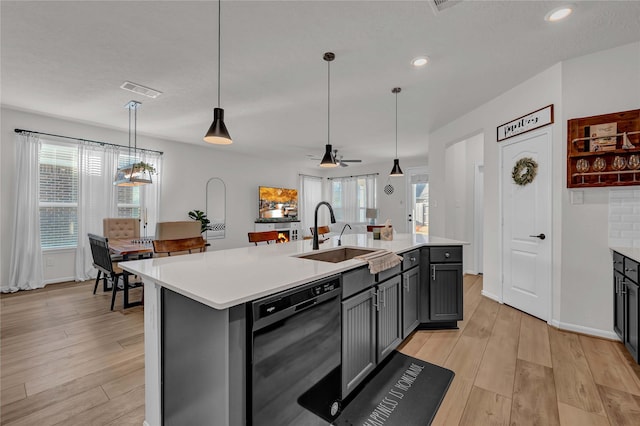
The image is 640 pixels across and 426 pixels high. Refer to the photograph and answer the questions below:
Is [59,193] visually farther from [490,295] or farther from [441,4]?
[490,295]

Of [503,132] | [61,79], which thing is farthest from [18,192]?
[503,132]

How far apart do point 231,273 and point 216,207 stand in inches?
216

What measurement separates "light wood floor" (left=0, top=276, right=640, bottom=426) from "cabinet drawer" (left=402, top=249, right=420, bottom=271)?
0.72 m

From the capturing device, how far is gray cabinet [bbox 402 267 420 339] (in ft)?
7.95

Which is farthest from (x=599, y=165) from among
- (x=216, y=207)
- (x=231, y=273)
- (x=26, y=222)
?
(x=26, y=222)

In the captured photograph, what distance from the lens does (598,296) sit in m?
2.65

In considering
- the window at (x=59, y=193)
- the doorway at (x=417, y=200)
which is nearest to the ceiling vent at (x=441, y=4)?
the window at (x=59, y=193)

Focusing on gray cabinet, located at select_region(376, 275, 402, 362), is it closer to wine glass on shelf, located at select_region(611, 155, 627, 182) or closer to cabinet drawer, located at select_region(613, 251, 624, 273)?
cabinet drawer, located at select_region(613, 251, 624, 273)

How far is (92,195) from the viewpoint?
473 centimetres

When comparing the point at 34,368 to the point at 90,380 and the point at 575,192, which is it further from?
the point at 575,192

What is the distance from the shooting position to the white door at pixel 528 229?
2980mm

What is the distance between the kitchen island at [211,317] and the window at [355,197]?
668 cm

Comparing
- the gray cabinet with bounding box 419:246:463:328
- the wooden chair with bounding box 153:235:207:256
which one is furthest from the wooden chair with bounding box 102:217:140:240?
the gray cabinet with bounding box 419:246:463:328

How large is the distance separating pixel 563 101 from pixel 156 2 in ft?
12.1
